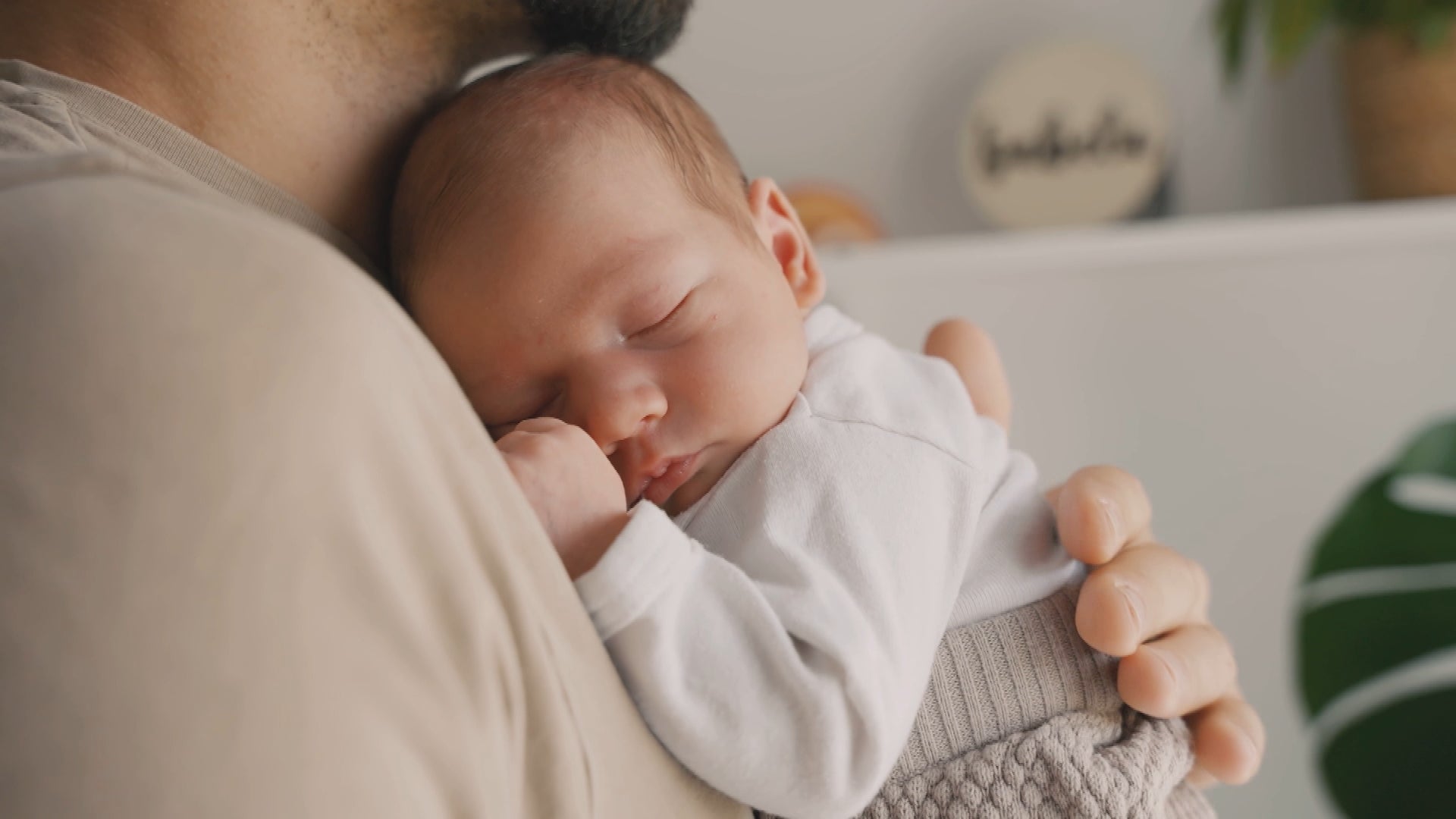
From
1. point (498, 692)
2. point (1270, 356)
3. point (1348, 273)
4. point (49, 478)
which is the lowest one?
point (1270, 356)

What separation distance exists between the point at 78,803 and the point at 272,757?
0.05 metres

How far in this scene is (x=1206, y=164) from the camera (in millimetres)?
2520

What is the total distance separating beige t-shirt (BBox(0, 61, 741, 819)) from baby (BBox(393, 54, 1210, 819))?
15cm

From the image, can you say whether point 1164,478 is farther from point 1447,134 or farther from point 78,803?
point 78,803

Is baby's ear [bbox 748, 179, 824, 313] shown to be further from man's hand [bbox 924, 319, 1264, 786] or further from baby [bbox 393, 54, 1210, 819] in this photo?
man's hand [bbox 924, 319, 1264, 786]

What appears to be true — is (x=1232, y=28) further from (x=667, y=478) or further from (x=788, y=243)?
Result: (x=667, y=478)

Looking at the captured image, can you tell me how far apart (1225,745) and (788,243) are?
1.67 feet

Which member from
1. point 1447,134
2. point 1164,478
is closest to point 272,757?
point 1164,478

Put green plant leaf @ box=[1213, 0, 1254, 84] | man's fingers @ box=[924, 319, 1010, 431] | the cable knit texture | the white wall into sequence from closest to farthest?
the cable knit texture
man's fingers @ box=[924, 319, 1010, 431]
green plant leaf @ box=[1213, 0, 1254, 84]
the white wall

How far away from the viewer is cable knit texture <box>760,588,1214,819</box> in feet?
2.21

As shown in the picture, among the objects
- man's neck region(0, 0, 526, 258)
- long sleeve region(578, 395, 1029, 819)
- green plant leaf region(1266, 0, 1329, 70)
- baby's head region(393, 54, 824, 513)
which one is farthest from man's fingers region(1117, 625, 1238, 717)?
green plant leaf region(1266, 0, 1329, 70)

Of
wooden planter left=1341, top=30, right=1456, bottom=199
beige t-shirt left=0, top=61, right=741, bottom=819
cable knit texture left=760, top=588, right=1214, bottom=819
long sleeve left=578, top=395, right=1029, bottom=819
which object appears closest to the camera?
beige t-shirt left=0, top=61, right=741, bottom=819

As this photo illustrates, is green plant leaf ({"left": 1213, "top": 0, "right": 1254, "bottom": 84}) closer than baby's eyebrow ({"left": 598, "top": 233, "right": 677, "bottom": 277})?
No

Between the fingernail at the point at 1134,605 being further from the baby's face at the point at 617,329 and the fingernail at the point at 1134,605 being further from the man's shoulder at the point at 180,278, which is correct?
the man's shoulder at the point at 180,278
